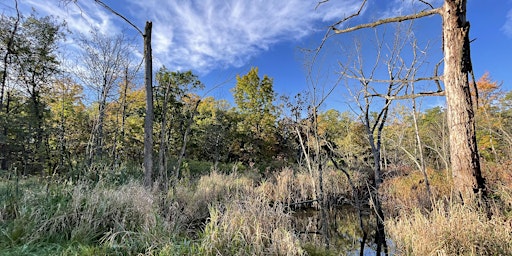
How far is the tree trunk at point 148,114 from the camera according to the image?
16.0 feet

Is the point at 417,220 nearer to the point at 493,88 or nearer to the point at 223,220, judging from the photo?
the point at 223,220

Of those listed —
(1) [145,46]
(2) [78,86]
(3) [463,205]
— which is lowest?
(3) [463,205]

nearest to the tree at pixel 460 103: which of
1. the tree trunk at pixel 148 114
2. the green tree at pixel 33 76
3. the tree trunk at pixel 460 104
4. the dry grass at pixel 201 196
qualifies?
the tree trunk at pixel 460 104

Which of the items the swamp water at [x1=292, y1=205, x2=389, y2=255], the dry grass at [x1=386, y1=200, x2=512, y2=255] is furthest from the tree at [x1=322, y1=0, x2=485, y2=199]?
the swamp water at [x1=292, y1=205, x2=389, y2=255]

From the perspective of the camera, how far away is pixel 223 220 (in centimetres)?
311

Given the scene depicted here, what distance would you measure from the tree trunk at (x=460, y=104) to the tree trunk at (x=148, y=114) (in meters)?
4.47

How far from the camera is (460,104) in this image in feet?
9.58

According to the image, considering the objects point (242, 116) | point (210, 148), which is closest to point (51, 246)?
point (210, 148)

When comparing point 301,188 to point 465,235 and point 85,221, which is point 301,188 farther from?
point 85,221

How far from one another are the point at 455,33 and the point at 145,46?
4719 millimetres

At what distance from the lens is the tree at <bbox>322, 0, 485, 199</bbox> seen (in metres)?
2.90

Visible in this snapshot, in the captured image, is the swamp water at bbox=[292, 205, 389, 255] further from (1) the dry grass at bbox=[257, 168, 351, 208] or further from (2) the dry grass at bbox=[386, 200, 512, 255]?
(2) the dry grass at bbox=[386, 200, 512, 255]

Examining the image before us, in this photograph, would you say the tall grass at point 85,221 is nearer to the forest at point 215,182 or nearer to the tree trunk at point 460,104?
the forest at point 215,182

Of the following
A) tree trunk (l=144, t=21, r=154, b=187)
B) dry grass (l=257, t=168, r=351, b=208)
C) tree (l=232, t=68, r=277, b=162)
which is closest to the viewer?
tree trunk (l=144, t=21, r=154, b=187)
